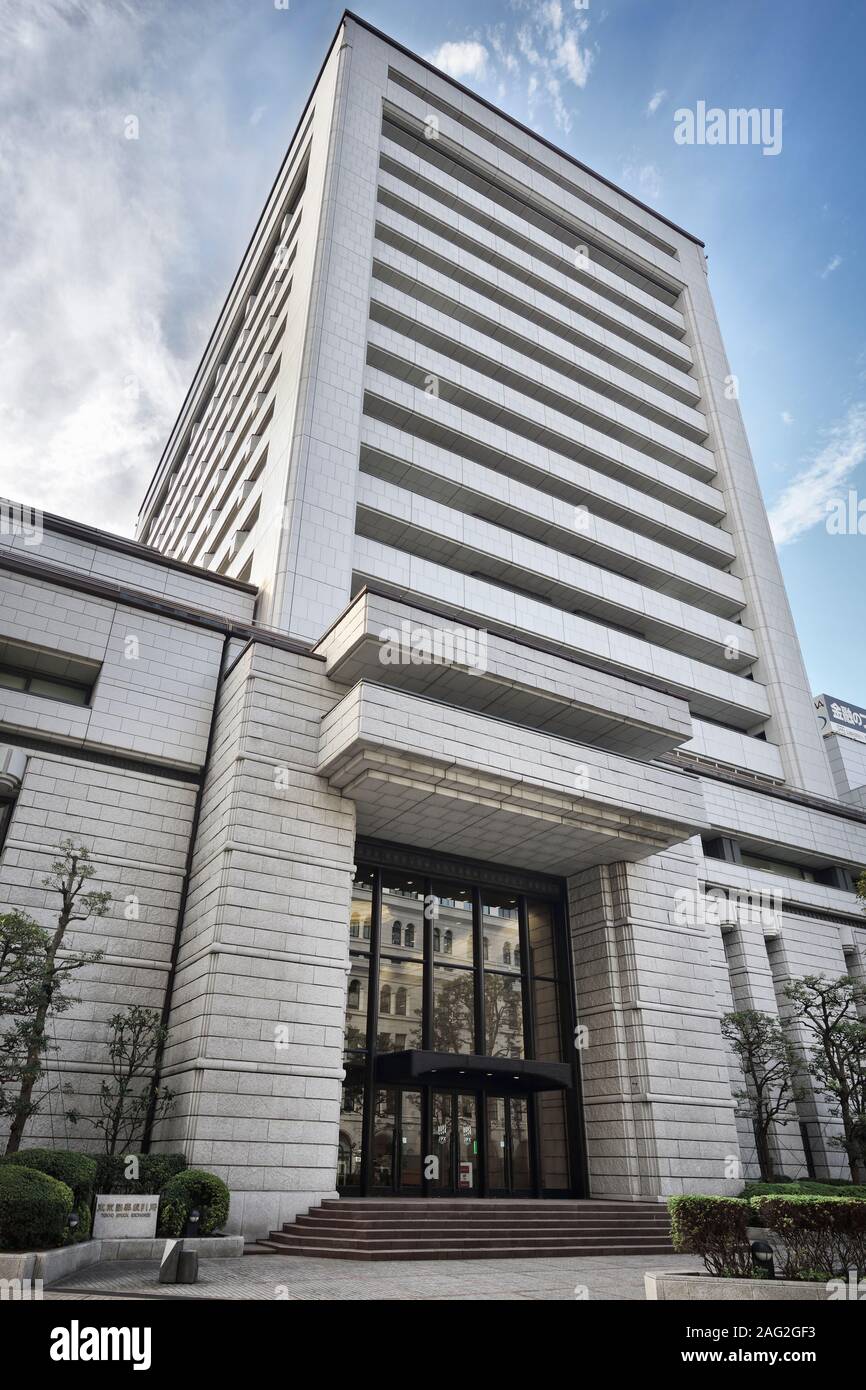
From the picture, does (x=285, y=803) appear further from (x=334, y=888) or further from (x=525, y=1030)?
(x=525, y=1030)

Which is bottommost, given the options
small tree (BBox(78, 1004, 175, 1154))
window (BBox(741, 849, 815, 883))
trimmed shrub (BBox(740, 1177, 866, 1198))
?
trimmed shrub (BBox(740, 1177, 866, 1198))

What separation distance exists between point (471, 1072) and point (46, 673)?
47.2 ft

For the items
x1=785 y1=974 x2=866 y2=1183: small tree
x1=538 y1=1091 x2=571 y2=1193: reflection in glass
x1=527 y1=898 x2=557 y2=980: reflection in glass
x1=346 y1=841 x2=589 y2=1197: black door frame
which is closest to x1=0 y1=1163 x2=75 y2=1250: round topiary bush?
x1=346 y1=841 x2=589 y2=1197: black door frame

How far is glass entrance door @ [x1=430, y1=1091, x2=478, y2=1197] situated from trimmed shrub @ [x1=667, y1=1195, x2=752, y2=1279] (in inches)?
426

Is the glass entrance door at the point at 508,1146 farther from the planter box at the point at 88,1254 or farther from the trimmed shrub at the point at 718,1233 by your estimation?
the trimmed shrub at the point at 718,1233

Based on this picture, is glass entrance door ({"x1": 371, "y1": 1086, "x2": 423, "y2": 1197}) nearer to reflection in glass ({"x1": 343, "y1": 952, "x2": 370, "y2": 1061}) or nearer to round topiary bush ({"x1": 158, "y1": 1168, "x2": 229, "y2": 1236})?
reflection in glass ({"x1": 343, "y1": 952, "x2": 370, "y2": 1061})

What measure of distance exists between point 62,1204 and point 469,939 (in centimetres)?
1303

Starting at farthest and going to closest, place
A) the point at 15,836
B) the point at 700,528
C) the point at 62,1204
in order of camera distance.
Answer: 1. the point at 700,528
2. the point at 15,836
3. the point at 62,1204

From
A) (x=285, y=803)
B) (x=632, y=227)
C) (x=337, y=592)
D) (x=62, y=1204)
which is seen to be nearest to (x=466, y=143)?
(x=632, y=227)

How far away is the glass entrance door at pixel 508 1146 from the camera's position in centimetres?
2081

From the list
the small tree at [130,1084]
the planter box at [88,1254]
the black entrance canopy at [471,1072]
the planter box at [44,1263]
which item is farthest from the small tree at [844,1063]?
the planter box at [44,1263]

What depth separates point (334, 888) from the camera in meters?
19.1

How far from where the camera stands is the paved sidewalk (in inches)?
391

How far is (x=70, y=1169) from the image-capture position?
12.5 metres
